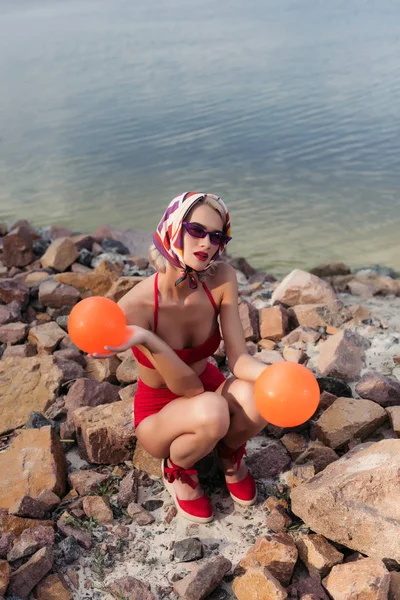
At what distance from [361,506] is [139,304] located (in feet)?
4.32

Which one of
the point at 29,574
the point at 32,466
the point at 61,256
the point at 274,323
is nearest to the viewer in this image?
the point at 29,574

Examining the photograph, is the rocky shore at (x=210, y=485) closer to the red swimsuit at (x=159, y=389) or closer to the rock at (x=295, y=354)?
the rock at (x=295, y=354)

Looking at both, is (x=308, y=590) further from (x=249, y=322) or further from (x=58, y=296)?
(x=58, y=296)

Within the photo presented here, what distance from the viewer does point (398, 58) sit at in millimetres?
24172

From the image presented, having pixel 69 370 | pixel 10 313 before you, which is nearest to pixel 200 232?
pixel 69 370

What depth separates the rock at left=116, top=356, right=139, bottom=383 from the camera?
4.11m

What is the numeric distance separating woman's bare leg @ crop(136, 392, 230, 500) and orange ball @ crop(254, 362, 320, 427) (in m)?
0.38

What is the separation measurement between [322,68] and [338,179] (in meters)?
15.1

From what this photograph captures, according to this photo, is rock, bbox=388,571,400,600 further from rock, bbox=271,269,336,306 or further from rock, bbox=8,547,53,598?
rock, bbox=271,269,336,306

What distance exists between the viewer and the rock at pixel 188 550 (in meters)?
2.80

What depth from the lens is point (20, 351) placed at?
14.9 ft

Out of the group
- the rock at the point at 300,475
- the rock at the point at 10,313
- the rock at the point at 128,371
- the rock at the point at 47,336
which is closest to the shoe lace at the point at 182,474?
the rock at the point at 300,475

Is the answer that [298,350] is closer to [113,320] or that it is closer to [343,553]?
[343,553]

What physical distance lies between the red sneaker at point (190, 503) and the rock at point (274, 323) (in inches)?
67.2
